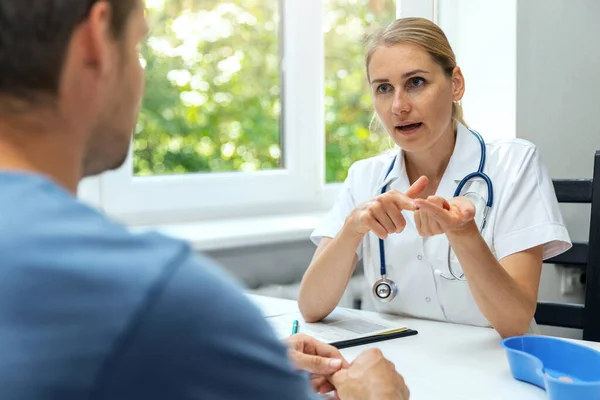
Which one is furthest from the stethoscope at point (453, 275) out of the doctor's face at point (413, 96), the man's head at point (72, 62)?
the man's head at point (72, 62)

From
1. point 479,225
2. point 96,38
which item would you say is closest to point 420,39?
point 479,225

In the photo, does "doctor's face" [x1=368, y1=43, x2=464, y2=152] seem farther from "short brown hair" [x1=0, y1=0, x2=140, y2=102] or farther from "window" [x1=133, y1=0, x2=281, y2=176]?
"short brown hair" [x1=0, y1=0, x2=140, y2=102]

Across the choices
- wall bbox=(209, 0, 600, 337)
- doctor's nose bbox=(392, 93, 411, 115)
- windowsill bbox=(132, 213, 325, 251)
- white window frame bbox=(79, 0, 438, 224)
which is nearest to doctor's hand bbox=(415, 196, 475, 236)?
doctor's nose bbox=(392, 93, 411, 115)

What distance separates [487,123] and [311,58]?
624 millimetres

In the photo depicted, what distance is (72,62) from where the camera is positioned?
51cm

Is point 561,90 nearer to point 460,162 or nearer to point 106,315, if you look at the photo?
point 460,162

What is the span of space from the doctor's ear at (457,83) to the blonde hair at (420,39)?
1 cm

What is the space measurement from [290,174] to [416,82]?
0.78m

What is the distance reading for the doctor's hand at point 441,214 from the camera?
1.31 meters

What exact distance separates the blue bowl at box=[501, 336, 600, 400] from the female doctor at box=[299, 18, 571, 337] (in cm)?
25

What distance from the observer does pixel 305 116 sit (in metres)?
2.34

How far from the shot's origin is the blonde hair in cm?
163

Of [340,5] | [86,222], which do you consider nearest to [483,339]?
[86,222]

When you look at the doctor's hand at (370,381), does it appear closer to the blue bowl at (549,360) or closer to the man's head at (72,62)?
the blue bowl at (549,360)
